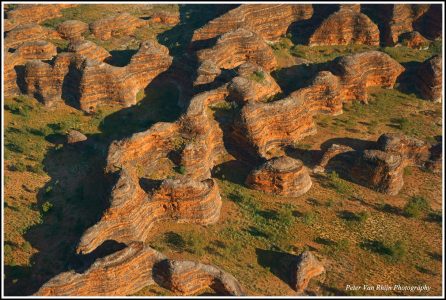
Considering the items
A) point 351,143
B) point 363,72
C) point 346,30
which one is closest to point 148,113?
point 351,143

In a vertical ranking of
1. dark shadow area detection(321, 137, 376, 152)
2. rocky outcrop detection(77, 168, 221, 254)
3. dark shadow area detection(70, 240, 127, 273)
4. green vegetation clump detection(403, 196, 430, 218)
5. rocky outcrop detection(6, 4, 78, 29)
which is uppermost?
rocky outcrop detection(6, 4, 78, 29)

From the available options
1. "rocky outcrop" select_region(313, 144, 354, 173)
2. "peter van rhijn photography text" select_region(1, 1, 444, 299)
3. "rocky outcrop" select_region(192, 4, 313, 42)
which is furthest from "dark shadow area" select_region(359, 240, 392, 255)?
"rocky outcrop" select_region(192, 4, 313, 42)

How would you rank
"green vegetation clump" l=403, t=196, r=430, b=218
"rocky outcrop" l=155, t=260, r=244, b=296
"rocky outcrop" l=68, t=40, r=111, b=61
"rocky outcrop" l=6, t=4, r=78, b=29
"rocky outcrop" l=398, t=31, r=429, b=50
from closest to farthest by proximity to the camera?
"rocky outcrop" l=155, t=260, r=244, b=296 < "green vegetation clump" l=403, t=196, r=430, b=218 < "rocky outcrop" l=68, t=40, r=111, b=61 < "rocky outcrop" l=398, t=31, r=429, b=50 < "rocky outcrop" l=6, t=4, r=78, b=29

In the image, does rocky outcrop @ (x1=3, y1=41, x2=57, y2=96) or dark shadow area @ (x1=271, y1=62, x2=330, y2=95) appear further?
dark shadow area @ (x1=271, y1=62, x2=330, y2=95)

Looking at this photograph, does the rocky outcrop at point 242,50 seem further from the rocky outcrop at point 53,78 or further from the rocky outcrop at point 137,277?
the rocky outcrop at point 137,277

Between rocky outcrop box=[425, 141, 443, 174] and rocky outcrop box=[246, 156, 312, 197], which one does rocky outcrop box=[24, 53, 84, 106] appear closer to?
rocky outcrop box=[246, 156, 312, 197]

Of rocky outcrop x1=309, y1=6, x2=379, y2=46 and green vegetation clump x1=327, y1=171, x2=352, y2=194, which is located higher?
rocky outcrop x1=309, y1=6, x2=379, y2=46
